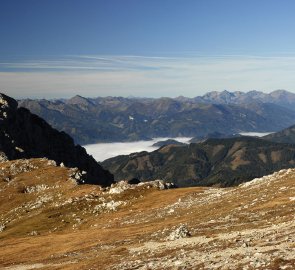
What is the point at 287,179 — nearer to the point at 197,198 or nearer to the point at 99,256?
the point at 197,198

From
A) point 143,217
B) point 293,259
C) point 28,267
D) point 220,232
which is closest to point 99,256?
point 28,267

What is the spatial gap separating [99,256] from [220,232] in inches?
560

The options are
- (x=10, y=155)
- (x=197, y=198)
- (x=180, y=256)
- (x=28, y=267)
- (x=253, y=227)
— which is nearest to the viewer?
(x=180, y=256)

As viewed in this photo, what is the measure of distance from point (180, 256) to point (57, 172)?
353 feet

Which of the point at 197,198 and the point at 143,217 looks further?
the point at 197,198

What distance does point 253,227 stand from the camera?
151 ft

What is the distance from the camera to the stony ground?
36969 mm

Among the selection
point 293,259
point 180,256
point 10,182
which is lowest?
point 10,182

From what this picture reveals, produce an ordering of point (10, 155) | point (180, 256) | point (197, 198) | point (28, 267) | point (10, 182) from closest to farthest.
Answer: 1. point (180, 256)
2. point (28, 267)
3. point (197, 198)
4. point (10, 182)
5. point (10, 155)

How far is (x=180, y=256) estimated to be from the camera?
38750 mm

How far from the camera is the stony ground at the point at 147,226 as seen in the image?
121 ft

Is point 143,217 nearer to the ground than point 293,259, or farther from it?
nearer to the ground

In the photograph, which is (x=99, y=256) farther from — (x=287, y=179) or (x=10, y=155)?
(x=10, y=155)

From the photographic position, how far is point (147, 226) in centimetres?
6562
